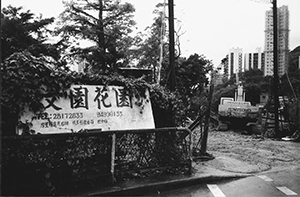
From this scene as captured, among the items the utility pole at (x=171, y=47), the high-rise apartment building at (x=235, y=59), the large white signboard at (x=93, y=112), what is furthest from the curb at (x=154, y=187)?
the high-rise apartment building at (x=235, y=59)

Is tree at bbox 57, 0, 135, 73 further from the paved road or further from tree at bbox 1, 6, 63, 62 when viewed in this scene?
the paved road

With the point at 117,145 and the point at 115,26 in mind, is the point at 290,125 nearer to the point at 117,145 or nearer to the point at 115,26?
the point at 117,145

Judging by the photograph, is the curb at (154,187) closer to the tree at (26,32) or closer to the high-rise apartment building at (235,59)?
the tree at (26,32)

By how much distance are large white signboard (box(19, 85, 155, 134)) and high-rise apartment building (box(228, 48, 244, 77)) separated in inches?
2698

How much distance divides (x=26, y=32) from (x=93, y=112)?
93.6 ft

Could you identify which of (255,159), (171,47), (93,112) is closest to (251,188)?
(255,159)

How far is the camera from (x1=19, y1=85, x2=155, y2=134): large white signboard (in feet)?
15.5

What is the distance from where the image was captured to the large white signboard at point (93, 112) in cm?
471

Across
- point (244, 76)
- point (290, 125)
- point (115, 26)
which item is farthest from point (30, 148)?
point (244, 76)

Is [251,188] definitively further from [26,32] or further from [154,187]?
[26,32]

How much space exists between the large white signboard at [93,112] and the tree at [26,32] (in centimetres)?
2379

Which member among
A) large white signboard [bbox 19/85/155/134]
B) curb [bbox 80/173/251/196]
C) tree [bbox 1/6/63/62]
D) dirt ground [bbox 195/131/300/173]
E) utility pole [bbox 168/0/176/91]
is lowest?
dirt ground [bbox 195/131/300/173]

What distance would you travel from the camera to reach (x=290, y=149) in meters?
10.3

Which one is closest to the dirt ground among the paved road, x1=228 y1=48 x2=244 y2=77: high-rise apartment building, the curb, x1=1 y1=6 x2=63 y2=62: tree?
the paved road
